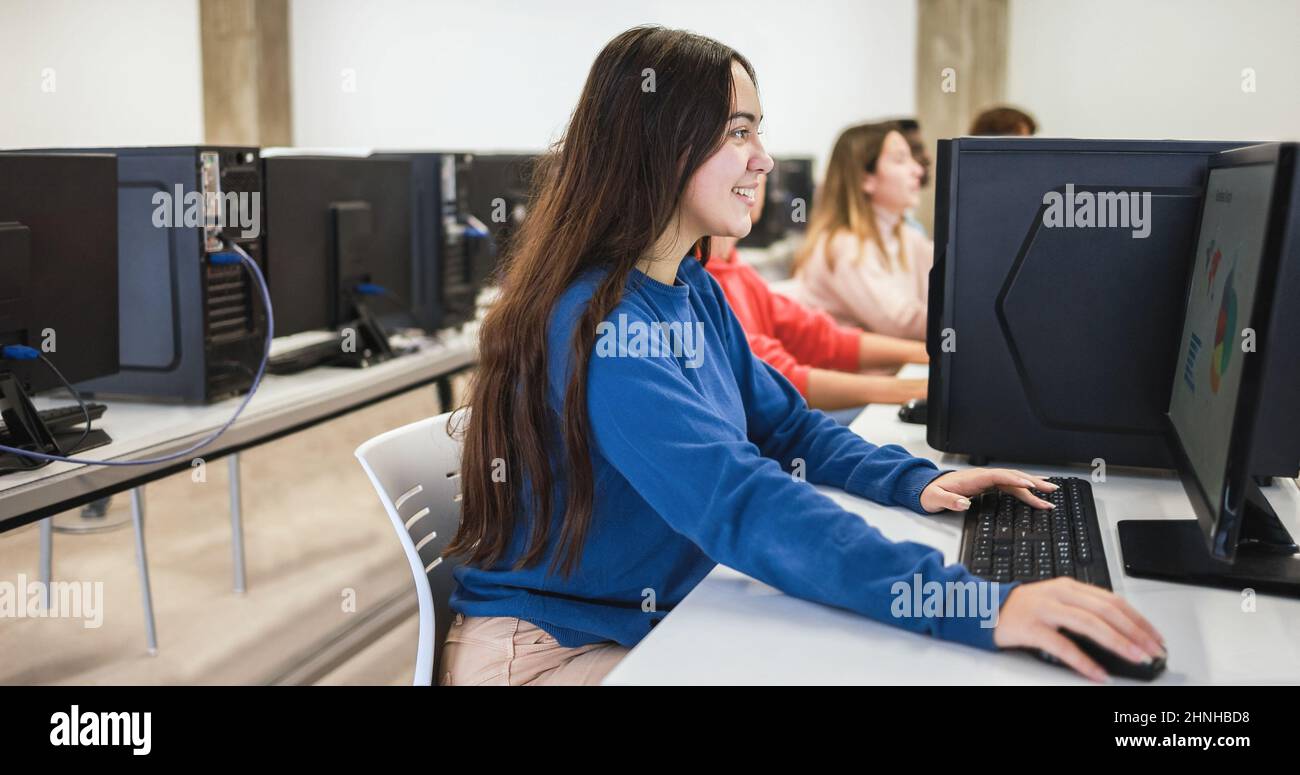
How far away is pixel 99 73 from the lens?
4629mm

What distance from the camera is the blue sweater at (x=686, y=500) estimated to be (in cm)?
98

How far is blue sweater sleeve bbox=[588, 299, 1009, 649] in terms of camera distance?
3.14 ft

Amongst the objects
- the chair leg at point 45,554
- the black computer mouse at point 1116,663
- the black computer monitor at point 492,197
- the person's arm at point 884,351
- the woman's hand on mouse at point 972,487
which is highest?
the black computer monitor at point 492,197

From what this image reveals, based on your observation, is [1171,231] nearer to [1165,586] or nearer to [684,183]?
[1165,586]

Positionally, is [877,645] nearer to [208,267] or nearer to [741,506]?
[741,506]

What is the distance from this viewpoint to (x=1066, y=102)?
5.58 metres

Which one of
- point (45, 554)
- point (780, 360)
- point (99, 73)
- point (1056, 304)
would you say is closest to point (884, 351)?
point (780, 360)

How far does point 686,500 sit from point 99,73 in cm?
448

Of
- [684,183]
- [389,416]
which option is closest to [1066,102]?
[389,416]

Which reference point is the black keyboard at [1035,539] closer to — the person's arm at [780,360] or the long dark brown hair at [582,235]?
the long dark brown hair at [582,235]

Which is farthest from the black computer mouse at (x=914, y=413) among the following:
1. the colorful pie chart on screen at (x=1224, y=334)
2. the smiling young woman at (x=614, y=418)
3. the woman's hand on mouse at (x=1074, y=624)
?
the woman's hand on mouse at (x=1074, y=624)

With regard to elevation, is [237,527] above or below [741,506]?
below

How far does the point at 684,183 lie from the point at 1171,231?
0.64m

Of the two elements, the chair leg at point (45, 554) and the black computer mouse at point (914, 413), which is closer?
the black computer mouse at point (914, 413)
